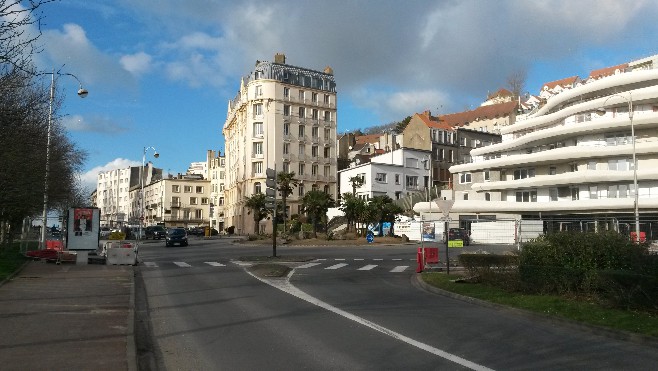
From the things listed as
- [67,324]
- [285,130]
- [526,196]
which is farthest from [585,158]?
[67,324]

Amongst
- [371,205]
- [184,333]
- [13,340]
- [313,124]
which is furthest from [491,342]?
[313,124]

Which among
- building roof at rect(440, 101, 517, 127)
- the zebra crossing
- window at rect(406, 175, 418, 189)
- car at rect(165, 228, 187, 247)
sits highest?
building roof at rect(440, 101, 517, 127)

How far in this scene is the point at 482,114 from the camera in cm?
10700

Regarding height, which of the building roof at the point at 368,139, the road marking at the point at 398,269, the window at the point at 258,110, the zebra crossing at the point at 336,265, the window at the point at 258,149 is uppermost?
the building roof at the point at 368,139

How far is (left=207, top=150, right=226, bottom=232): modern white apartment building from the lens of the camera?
11491 centimetres

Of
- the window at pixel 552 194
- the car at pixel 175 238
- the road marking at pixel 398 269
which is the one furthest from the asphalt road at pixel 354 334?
the window at pixel 552 194

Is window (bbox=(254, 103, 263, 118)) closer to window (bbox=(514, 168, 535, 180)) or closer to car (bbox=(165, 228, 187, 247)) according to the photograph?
car (bbox=(165, 228, 187, 247))

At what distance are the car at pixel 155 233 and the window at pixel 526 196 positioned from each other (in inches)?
1584

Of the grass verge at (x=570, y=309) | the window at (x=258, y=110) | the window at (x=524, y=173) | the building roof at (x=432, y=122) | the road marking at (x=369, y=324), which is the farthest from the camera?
the building roof at (x=432, y=122)

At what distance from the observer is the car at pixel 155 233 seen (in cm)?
6944

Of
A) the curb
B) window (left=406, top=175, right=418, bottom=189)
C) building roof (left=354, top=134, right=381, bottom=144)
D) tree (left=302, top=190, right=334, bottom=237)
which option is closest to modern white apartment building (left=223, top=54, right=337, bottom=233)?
window (left=406, top=175, right=418, bottom=189)

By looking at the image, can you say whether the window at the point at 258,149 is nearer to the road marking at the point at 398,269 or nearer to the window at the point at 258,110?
the window at the point at 258,110

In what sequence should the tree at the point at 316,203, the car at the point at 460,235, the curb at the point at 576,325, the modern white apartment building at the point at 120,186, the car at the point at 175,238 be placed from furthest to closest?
the modern white apartment building at the point at 120,186 → the tree at the point at 316,203 → the car at the point at 175,238 → the car at the point at 460,235 → the curb at the point at 576,325

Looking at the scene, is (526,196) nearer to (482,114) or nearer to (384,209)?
(384,209)
